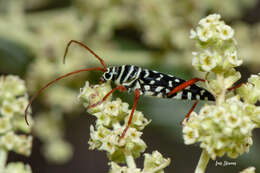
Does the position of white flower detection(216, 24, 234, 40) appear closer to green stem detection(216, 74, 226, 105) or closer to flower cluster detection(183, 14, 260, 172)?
flower cluster detection(183, 14, 260, 172)

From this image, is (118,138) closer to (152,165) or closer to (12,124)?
(152,165)

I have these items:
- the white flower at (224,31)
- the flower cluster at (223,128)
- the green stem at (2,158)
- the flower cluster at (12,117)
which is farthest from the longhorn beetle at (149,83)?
the flower cluster at (223,128)

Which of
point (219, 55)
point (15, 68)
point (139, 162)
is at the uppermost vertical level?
point (219, 55)

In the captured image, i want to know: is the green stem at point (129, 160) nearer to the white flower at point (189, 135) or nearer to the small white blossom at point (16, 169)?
the white flower at point (189, 135)

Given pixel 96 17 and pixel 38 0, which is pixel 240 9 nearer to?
pixel 96 17

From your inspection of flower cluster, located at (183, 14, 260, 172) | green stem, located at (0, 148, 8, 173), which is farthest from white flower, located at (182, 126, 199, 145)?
green stem, located at (0, 148, 8, 173)

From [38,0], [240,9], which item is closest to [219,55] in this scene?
[240,9]

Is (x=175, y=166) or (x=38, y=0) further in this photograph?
(x=175, y=166)
